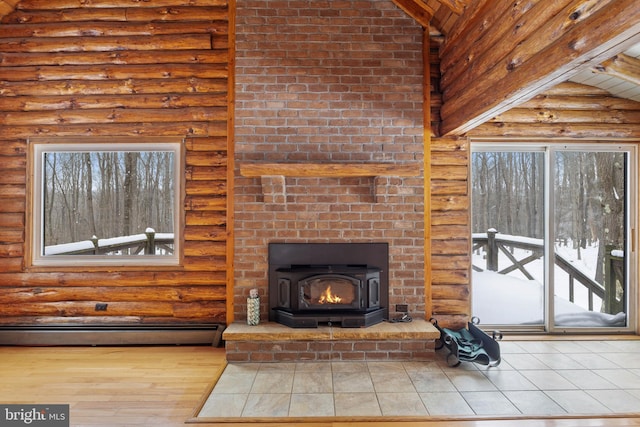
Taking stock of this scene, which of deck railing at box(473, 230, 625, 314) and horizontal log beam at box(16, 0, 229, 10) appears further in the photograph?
deck railing at box(473, 230, 625, 314)

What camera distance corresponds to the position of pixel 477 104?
9.47ft

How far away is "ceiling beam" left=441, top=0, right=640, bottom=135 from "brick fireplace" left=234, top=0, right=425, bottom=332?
2.70 ft

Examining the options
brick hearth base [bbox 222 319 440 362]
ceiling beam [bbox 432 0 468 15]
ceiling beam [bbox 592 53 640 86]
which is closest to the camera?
ceiling beam [bbox 592 53 640 86]

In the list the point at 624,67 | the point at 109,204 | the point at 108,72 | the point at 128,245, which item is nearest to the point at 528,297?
the point at 624,67

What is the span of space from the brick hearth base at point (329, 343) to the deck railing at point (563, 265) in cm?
117

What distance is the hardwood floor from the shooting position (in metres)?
2.31

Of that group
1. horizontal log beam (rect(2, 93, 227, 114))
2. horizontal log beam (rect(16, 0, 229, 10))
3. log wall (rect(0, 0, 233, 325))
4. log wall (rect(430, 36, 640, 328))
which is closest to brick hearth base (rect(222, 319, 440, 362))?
log wall (rect(430, 36, 640, 328))

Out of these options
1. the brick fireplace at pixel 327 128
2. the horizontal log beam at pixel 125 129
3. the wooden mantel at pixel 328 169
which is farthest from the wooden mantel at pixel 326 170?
the horizontal log beam at pixel 125 129

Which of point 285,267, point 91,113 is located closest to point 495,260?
point 285,267

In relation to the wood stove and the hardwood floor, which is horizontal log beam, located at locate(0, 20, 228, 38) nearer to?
the wood stove

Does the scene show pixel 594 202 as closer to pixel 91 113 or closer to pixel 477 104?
pixel 477 104

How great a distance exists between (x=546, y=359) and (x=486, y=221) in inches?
54.2

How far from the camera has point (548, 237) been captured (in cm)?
Answer: 386

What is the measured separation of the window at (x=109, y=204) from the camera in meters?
3.79
